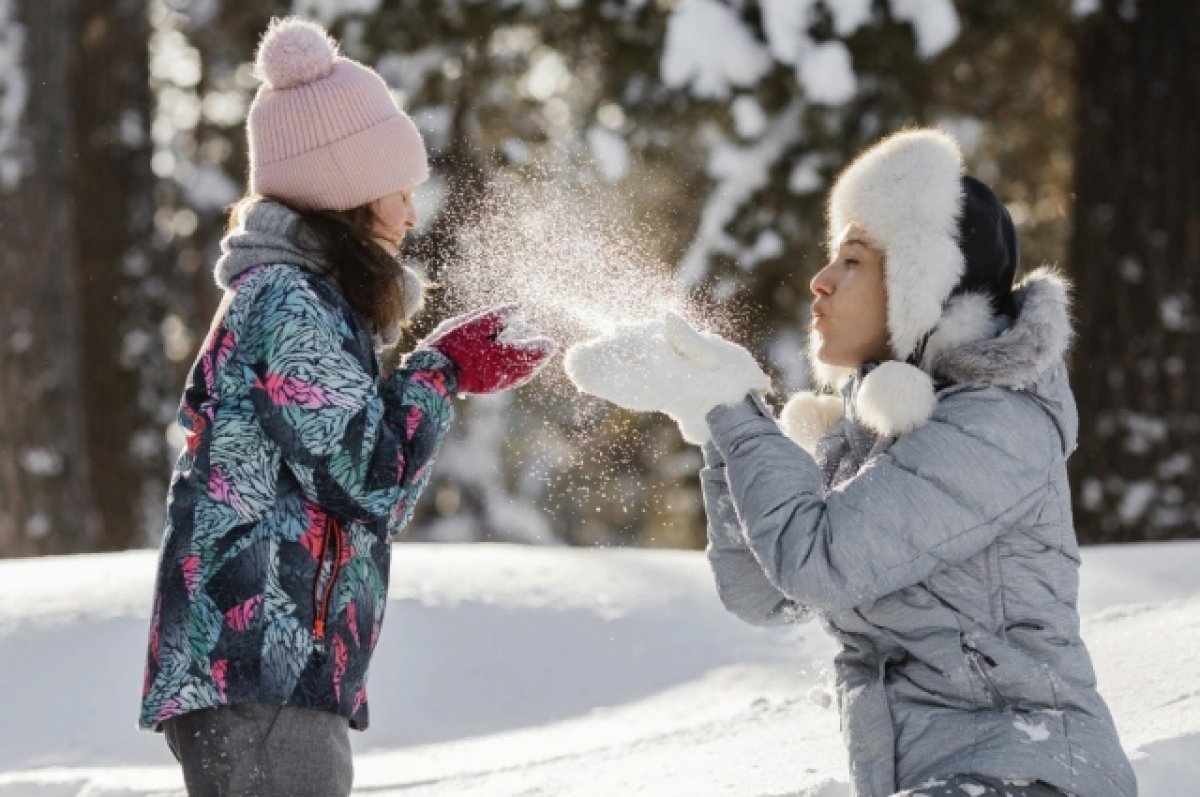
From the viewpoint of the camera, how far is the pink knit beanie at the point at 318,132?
255 centimetres

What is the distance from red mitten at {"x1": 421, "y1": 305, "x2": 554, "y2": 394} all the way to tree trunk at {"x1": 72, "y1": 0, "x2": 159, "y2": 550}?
7.63m

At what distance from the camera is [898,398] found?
7.38 ft

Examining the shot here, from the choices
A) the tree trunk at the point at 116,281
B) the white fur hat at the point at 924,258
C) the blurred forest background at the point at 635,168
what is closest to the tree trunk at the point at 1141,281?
the blurred forest background at the point at 635,168

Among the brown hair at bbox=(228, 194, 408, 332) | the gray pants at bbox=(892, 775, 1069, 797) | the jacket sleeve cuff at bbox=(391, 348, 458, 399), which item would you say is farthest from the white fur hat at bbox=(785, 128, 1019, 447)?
the brown hair at bbox=(228, 194, 408, 332)

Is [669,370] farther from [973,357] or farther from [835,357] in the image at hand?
[973,357]

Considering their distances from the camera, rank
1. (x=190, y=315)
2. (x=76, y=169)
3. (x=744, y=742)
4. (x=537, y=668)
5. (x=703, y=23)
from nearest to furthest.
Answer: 1. (x=744, y=742)
2. (x=537, y=668)
3. (x=703, y=23)
4. (x=76, y=169)
5. (x=190, y=315)

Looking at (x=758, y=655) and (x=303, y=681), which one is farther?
(x=758, y=655)

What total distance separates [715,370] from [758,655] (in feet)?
8.78

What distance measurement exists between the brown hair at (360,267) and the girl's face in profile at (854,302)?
67 centimetres

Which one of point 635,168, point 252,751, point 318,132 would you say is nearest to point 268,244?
point 318,132

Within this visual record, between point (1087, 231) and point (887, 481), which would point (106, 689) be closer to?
point (887, 481)

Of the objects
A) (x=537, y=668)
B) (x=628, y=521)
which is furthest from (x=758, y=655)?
(x=628, y=521)

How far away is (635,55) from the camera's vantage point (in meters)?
7.74

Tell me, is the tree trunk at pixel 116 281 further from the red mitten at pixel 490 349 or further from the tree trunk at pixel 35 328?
the red mitten at pixel 490 349
